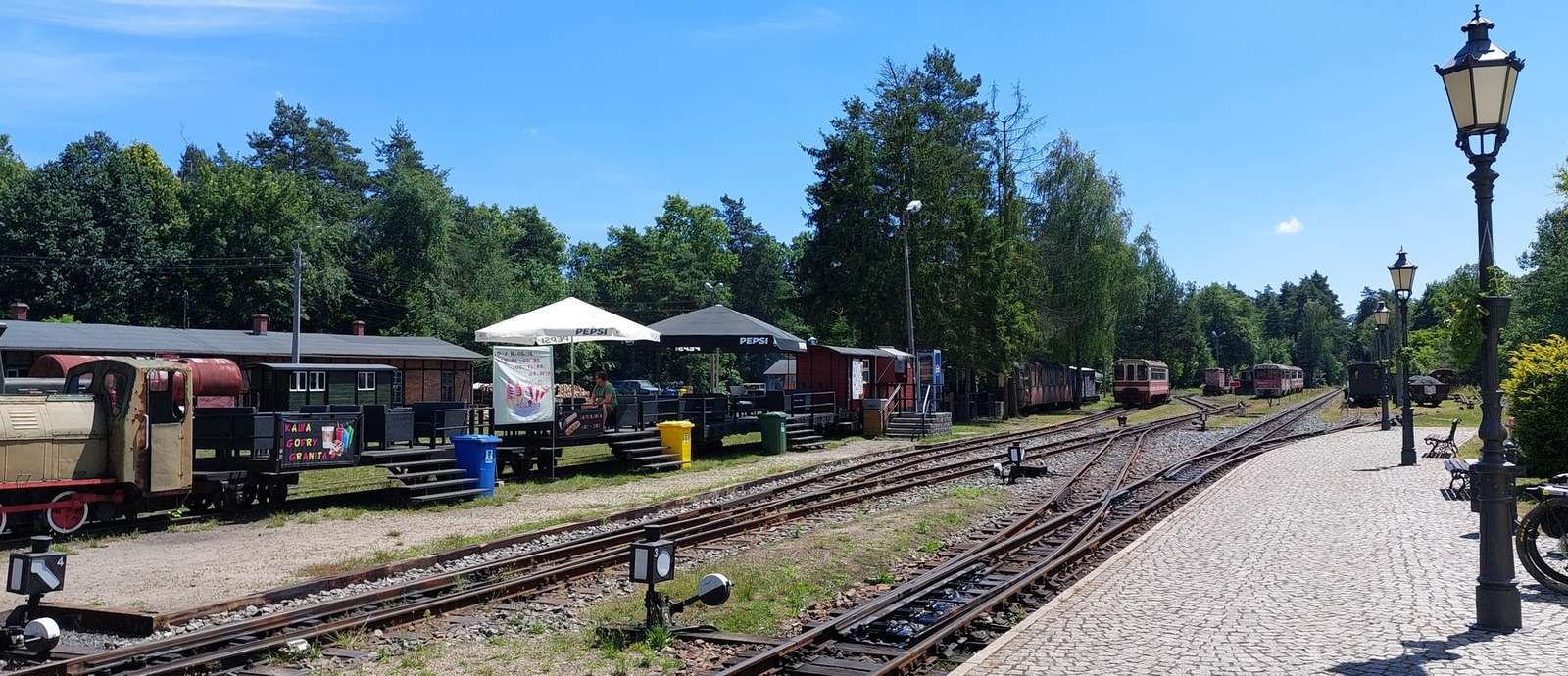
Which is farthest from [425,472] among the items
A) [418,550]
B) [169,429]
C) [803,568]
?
[803,568]

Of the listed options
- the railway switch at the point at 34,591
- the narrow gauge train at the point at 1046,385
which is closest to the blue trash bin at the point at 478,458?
the railway switch at the point at 34,591

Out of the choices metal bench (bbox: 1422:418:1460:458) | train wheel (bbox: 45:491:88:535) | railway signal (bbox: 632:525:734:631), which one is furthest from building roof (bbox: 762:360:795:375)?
railway signal (bbox: 632:525:734:631)

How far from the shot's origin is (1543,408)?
15.6 meters

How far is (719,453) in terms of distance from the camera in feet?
84.4

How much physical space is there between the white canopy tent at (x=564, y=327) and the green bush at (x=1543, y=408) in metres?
15.6

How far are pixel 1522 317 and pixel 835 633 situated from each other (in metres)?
54.8

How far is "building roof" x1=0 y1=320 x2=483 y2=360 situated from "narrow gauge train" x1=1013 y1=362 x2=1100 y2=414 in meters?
26.0

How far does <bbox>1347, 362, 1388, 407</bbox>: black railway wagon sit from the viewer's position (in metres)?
54.4

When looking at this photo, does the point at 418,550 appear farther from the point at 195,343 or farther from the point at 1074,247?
the point at 1074,247

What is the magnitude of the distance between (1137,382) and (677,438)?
39.7 meters

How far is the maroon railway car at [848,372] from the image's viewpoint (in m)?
31.4

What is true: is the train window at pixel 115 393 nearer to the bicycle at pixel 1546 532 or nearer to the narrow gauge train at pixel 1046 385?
the bicycle at pixel 1546 532

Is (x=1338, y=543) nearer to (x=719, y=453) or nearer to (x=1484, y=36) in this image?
(x=1484, y=36)

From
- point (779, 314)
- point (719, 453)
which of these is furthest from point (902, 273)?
point (779, 314)
